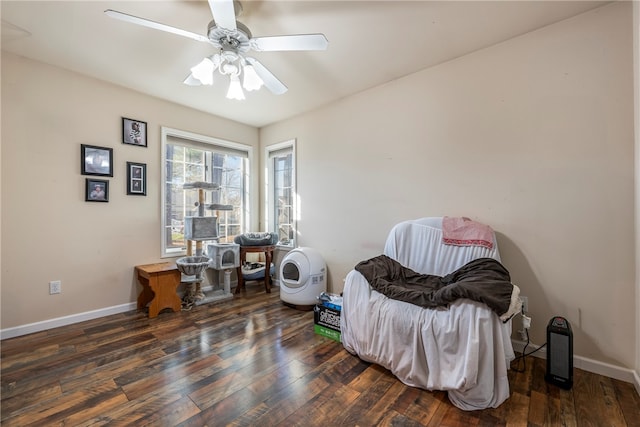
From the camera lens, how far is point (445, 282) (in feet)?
6.55

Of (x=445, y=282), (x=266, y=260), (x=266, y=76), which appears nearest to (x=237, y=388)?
(x=445, y=282)

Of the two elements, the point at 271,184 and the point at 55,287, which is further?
the point at 271,184

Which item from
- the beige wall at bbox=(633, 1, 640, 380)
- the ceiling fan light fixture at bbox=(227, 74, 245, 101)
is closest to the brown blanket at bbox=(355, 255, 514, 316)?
the beige wall at bbox=(633, 1, 640, 380)

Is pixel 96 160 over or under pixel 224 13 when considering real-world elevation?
under

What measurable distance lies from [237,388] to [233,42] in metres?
2.25

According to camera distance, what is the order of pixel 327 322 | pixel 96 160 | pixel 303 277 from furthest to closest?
pixel 303 277 < pixel 96 160 < pixel 327 322

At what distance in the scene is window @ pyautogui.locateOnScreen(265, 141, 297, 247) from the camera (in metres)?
3.96

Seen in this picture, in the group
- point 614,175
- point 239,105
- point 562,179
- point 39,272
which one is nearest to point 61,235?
point 39,272

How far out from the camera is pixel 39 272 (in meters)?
2.41

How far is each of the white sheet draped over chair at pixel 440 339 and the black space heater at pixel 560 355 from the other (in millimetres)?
249

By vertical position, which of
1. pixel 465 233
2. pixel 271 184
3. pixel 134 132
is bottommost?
pixel 465 233

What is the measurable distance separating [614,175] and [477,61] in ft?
4.32

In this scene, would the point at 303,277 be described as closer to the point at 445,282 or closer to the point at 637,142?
the point at 445,282

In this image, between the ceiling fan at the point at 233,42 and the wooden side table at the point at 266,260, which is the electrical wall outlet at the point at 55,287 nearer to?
the wooden side table at the point at 266,260
